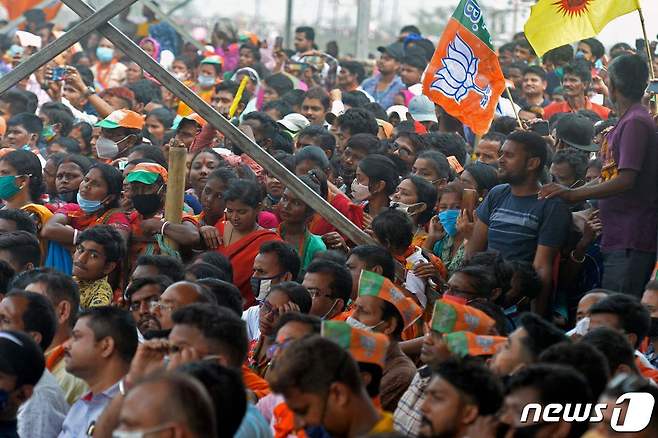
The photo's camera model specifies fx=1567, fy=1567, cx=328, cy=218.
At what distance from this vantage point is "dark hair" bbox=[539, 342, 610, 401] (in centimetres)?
573

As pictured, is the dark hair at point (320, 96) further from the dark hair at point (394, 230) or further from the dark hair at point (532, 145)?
the dark hair at point (532, 145)

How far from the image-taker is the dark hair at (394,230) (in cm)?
889

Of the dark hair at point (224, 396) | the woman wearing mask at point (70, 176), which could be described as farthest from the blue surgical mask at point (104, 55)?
the dark hair at point (224, 396)

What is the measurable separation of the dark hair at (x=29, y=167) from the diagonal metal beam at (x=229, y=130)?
6.64ft

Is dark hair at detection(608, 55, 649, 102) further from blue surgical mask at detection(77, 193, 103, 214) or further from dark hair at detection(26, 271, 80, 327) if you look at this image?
blue surgical mask at detection(77, 193, 103, 214)

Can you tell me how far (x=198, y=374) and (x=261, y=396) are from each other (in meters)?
1.43

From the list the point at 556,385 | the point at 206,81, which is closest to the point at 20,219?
the point at 556,385

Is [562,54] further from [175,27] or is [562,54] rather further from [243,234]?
[243,234]

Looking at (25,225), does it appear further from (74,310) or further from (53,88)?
(53,88)

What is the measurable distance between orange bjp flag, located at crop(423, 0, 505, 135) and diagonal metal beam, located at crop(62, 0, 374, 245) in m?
2.39

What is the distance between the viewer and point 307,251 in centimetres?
952

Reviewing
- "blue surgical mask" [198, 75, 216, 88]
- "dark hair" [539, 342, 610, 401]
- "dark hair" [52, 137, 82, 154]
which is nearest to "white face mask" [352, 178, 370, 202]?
"dark hair" [52, 137, 82, 154]

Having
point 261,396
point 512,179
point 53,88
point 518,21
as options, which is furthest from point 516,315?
point 518,21

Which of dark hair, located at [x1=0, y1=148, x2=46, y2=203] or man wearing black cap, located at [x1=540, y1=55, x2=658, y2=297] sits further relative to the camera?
dark hair, located at [x1=0, y1=148, x2=46, y2=203]
